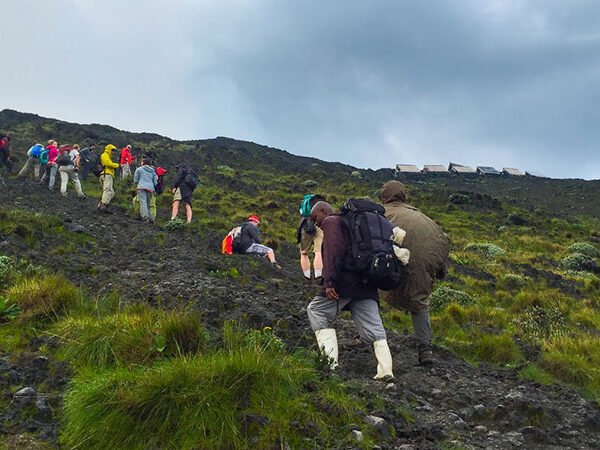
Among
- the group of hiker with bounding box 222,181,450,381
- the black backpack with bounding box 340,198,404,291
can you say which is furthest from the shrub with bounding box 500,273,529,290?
the black backpack with bounding box 340,198,404,291

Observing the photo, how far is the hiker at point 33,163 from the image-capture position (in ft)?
61.4

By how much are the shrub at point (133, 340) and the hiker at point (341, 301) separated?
1.25m

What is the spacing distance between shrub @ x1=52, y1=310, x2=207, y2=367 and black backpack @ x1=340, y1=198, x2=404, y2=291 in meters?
1.55

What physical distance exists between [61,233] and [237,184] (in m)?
24.1

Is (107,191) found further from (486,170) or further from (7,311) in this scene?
(486,170)

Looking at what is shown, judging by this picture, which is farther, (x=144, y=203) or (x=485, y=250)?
(x=485, y=250)

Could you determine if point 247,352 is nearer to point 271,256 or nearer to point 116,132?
point 271,256

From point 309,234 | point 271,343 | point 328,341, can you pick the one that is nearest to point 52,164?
point 309,234

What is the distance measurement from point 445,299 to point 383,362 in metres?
5.84

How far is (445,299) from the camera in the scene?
10516 millimetres

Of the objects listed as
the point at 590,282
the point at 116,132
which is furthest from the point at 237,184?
the point at 116,132

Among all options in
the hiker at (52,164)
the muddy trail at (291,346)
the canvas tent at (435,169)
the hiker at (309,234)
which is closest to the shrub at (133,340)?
the muddy trail at (291,346)

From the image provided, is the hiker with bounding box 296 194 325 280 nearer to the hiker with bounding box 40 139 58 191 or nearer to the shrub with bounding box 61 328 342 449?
the shrub with bounding box 61 328 342 449

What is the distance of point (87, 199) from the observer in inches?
681
